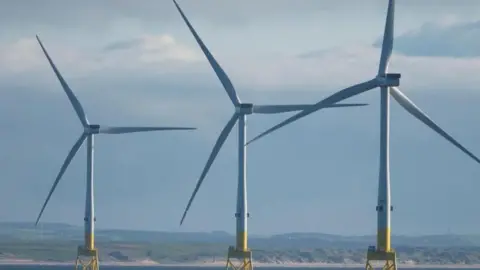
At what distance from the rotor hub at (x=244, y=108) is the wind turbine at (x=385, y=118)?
21.3 meters

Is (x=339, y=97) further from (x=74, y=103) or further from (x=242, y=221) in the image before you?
(x=74, y=103)

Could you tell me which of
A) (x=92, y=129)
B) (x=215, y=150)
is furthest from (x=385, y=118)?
(x=92, y=129)

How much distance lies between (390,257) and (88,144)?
48811 mm

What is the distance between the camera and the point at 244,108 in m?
138

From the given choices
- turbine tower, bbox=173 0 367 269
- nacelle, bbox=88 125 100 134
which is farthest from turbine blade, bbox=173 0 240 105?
nacelle, bbox=88 125 100 134

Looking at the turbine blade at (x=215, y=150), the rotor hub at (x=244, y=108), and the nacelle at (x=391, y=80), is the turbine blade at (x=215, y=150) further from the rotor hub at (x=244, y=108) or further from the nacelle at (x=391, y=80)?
the nacelle at (x=391, y=80)

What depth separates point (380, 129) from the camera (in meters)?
109

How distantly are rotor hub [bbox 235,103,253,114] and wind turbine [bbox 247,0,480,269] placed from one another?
2134 cm

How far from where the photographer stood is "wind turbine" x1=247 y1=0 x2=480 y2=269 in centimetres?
10838

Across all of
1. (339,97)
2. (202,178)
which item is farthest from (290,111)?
(339,97)

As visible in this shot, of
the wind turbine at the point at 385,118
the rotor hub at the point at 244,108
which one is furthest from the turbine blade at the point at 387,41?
the rotor hub at the point at 244,108

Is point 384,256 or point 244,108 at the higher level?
point 244,108

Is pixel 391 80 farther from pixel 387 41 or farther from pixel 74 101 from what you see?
pixel 74 101

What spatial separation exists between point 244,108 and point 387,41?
26.9 metres
